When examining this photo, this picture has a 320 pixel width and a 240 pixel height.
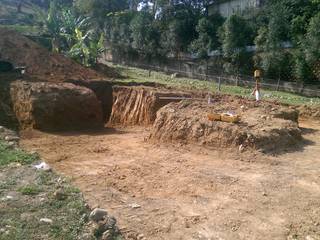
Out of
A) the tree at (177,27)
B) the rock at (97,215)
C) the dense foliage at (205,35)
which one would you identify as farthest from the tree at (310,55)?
the rock at (97,215)

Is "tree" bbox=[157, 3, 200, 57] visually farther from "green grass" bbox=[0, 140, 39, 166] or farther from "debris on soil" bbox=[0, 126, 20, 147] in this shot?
"green grass" bbox=[0, 140, 39, 166]

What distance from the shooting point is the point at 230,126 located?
11.4 metres

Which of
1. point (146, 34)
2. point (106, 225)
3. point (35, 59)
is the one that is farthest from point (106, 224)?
point (146, 34)

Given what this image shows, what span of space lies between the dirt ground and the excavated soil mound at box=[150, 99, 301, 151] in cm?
38

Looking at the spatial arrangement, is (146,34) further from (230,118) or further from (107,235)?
(107,235)

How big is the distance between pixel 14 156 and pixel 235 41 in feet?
72.1

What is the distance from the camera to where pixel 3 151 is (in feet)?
29.9

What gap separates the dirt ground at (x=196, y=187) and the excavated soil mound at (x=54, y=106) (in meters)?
2.04

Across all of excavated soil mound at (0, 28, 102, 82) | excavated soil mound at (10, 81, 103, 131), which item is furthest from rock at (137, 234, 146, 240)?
excavated soil mound at (0, 28, 102, 82)

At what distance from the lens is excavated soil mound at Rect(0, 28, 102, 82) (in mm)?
21094

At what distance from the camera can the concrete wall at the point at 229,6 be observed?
35062 millimetres

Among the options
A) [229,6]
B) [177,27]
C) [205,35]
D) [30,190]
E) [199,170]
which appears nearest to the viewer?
[30,190]

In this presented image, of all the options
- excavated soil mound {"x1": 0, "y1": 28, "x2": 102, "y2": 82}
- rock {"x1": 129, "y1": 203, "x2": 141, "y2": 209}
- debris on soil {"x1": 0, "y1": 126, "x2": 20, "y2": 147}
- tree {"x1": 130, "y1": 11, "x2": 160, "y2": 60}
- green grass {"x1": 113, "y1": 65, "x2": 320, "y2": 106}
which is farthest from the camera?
tree {"x1": 130, "y1": 11, "x2": 160, "y2": 60}

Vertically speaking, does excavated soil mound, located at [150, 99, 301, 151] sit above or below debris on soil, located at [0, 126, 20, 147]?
above
